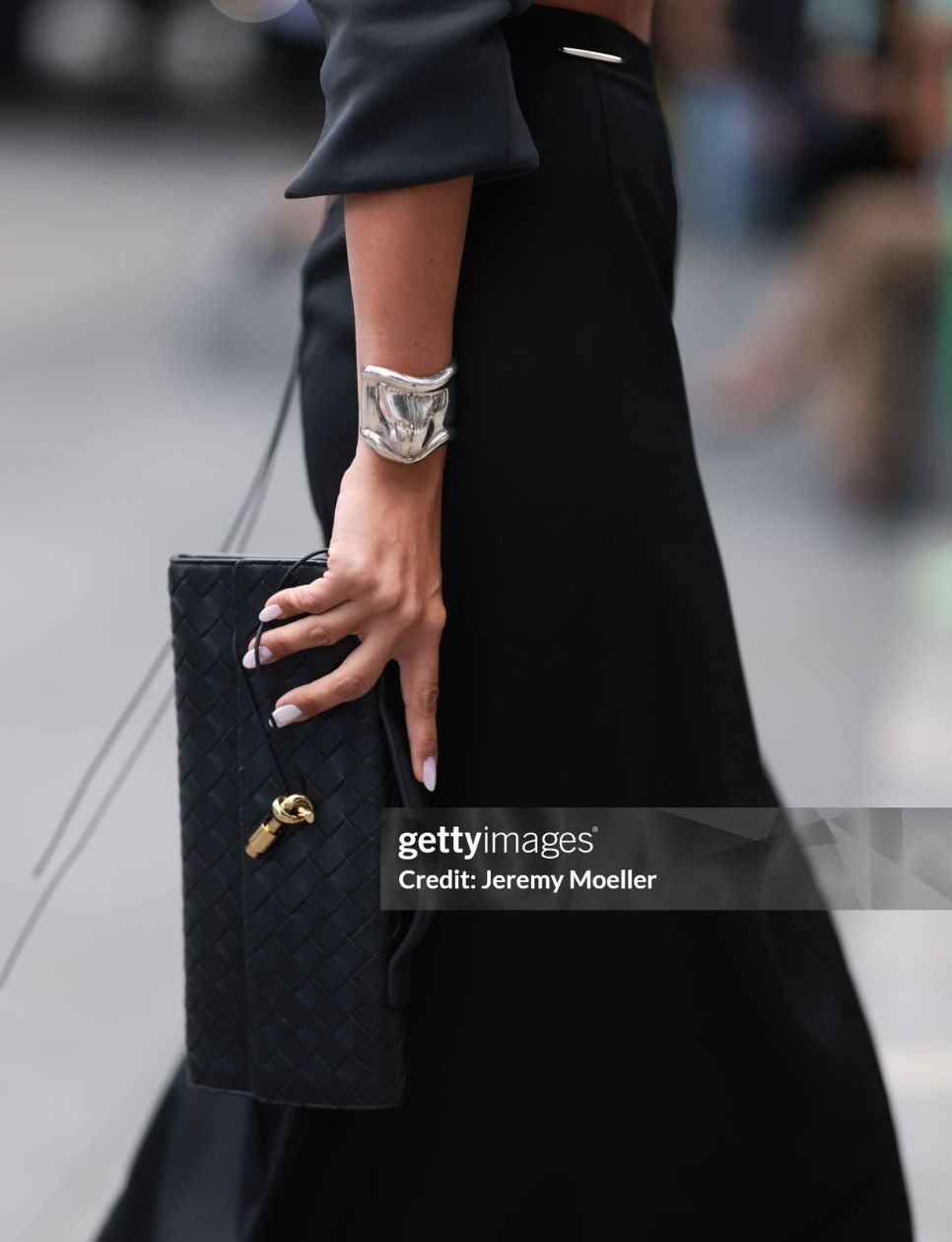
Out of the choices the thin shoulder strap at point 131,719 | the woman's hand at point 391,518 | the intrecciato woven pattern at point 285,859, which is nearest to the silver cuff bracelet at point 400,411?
the woman's hand at point 391,518

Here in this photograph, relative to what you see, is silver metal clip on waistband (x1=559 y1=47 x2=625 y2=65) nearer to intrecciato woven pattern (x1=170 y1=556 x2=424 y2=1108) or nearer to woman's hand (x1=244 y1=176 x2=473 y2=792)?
woman's hand (x1=244 y1=176 x2=473 y2=792)

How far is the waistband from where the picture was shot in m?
1.31

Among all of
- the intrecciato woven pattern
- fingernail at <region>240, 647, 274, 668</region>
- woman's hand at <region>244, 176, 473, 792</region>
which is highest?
woman's hand at <region>244, 176, 473, 792</region>

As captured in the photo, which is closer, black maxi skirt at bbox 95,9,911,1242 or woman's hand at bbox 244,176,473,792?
woman's hand at bbox 244,176,473,792

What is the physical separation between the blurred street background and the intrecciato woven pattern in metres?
0.77

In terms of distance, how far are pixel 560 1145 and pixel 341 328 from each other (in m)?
0.77

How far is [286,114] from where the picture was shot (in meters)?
11.4

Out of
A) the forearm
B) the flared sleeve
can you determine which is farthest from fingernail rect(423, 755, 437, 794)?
the flared sleeve

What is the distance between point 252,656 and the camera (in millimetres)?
1299

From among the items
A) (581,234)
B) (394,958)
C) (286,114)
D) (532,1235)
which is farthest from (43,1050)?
(286,114)

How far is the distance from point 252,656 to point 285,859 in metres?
0.17

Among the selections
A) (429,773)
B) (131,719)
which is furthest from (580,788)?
(131,719)

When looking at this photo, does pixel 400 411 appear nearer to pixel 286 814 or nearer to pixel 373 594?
pixel 373 594

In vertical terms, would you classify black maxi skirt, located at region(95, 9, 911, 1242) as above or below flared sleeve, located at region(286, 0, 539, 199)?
below
